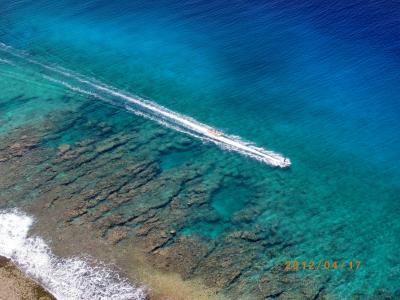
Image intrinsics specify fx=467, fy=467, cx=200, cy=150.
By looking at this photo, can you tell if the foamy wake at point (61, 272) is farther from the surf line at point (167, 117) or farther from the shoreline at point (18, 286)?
the surf line at point (167, 117)

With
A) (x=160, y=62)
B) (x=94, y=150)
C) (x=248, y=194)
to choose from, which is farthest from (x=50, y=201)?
(x=160, y=62)

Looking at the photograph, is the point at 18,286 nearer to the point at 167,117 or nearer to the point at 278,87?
the point at 167,117

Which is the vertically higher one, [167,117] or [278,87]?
[278,87]
